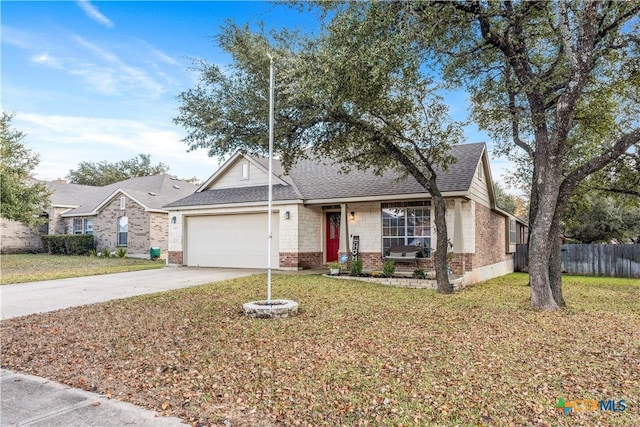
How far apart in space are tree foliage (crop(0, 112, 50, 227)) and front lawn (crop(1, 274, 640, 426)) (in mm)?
14041

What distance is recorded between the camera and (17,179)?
1883 cm

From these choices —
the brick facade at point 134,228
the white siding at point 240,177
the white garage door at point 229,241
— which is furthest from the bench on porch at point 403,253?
the brick facade at point 134,228

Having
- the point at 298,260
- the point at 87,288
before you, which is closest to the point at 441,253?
the point at 298,260

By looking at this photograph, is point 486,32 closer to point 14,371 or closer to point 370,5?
point 370,5

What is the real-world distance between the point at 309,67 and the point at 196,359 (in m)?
5.92

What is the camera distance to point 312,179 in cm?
1669

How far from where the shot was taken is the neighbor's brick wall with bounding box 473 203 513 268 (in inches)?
552

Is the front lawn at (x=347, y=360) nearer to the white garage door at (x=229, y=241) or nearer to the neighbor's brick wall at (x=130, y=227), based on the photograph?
the white garage door at (x=229, y=241)

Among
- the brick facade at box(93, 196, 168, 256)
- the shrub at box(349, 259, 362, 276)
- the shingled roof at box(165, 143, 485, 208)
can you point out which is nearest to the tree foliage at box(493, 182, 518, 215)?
the shingled roof at box(165, 143, 485, 208)

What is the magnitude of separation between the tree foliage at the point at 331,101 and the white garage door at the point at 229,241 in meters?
5.76

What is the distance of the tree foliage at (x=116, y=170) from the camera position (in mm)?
46156

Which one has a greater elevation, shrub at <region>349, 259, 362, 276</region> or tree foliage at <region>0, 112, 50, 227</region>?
tree foliage at <region>0, 112, 50, 227</region>

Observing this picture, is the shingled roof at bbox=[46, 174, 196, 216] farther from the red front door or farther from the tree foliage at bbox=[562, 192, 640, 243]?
the tree foliage at bbox=[562, 192, 640, 243]

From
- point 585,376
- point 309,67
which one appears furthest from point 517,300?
point 309,67
